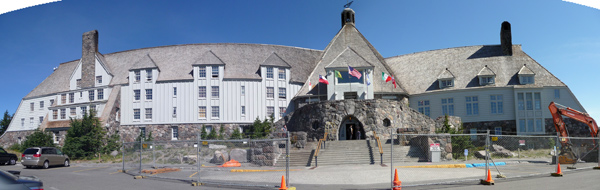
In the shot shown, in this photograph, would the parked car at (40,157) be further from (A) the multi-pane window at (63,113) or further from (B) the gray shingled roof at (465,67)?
(B) the gray shingled roof at (465,67)

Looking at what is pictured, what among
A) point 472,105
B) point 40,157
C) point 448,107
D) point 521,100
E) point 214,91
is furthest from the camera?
point 214,91

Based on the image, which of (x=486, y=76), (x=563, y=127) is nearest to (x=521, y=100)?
(x=486, y=76)

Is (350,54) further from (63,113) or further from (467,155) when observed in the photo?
(63,113)

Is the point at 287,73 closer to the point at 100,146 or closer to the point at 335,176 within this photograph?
the point at 100,146

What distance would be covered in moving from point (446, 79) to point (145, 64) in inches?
1358

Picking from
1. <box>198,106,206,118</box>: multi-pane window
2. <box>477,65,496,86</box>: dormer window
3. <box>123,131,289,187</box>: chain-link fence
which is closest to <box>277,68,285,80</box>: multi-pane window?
<box>198,106,206,118</box>: multi-pane window

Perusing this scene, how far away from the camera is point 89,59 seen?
51250 millimetres

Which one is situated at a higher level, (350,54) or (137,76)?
(350,54)

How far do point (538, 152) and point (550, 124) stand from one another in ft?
35.2

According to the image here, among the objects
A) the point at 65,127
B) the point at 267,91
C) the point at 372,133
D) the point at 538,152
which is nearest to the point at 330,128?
the point at 372,133

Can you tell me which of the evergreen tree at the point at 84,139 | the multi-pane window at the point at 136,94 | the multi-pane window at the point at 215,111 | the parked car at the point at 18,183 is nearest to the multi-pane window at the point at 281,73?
the multi-pane window at the point at 215,111

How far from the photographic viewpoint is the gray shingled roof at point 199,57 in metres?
48.0

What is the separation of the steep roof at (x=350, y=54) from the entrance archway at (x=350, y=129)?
18.9 feet

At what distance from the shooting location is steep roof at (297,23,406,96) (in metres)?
43.8
